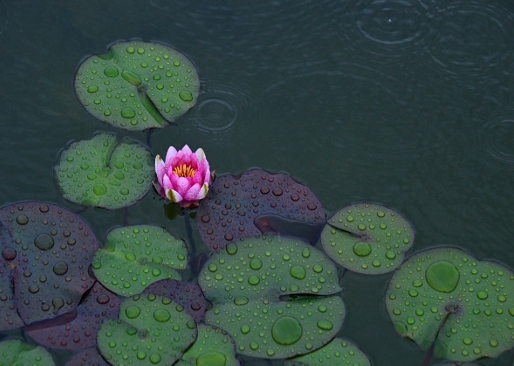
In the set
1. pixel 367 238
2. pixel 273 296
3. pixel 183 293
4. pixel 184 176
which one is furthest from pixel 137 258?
pixel 367 238

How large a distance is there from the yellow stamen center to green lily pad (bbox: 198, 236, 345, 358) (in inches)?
19.1

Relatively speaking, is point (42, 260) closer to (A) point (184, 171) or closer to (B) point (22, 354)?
(B) point (22, 354)

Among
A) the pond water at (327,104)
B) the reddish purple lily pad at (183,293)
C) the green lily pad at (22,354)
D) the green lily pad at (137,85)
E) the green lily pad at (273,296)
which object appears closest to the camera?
the green lily pad at (22,354)

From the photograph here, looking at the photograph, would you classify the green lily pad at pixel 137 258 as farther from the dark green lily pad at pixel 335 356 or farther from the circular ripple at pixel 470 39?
the circular ripple at pixel 470 39

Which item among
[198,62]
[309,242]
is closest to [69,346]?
[309,242]

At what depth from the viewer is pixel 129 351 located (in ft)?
8.97

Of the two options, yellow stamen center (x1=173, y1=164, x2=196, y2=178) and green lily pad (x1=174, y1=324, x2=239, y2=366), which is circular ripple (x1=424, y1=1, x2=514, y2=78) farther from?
green lily pad (x1=174, y1=324, x2=239, y2=366)

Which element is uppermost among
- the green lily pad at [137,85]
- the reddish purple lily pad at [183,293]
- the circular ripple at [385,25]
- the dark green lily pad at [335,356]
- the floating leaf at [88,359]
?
the circular ripple at [385,25]

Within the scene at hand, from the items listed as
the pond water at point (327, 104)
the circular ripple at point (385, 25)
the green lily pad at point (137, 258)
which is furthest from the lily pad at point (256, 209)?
the circular ripple at point (385, 25)

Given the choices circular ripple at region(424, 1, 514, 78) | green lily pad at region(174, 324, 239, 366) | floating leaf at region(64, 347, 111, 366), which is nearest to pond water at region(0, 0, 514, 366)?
circular ripple at region(424, 1, 514, 78)

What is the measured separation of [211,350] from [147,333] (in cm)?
33

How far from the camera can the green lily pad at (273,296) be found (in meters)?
2.82

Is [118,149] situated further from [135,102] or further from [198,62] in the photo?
[198,62]

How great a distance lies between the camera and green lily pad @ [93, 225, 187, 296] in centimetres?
297
